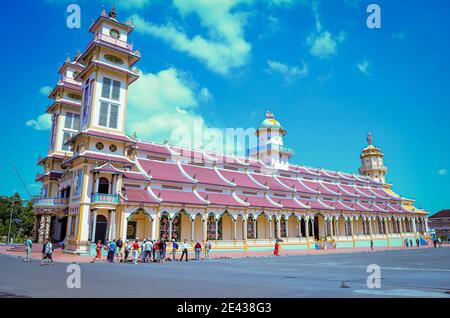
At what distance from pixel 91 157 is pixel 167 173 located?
9908 millimetres

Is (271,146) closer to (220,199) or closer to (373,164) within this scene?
(220,199)

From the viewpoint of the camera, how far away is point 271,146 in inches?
2354

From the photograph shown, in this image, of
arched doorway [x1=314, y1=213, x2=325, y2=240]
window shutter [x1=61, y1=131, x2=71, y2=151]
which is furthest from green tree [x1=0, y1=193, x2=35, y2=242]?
arched doorway [x1=314, y1=213, x2=325, y2=240]

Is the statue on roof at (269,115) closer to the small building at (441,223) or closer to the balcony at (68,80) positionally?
the balcony at (68,80)

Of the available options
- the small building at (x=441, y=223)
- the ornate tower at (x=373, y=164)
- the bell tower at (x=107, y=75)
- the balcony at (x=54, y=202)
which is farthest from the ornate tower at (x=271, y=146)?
the small building at (x=441, y=223)

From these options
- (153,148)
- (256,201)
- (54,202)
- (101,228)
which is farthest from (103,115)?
(256,201)

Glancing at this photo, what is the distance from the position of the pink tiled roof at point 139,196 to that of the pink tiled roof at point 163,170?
2.56 meters

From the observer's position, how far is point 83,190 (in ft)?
97.0

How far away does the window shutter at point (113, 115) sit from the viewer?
109 ft

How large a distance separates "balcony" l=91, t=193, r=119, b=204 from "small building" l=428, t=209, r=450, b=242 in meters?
99.1

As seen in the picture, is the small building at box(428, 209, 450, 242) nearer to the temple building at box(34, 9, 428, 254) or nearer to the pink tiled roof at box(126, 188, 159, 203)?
the temple building at box(34, 9, 428, 254)

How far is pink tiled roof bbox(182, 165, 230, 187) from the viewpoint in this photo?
40.1m

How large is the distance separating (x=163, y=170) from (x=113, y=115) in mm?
8657
